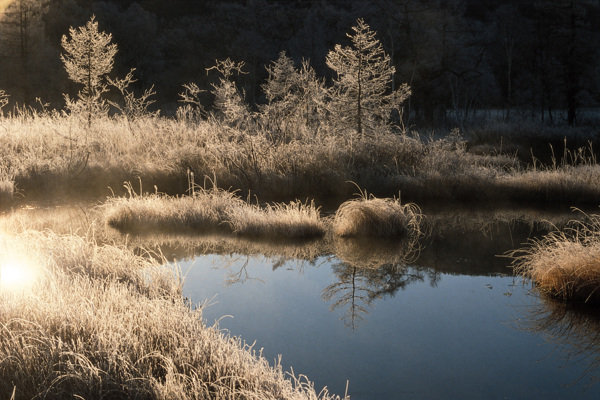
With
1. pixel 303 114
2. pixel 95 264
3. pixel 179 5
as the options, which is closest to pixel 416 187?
pixel 303 114

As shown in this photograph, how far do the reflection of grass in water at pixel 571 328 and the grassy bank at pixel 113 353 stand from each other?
2.31 metres

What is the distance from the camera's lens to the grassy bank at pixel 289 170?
1211cm

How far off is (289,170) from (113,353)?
8.53 m

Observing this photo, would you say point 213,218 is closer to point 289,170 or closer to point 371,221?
point 371,221

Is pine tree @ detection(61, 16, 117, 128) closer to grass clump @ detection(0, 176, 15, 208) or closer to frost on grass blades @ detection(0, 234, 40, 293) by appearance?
grass clump @ detection(0, 176, 15, 208)

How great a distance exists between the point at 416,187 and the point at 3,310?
8.83m

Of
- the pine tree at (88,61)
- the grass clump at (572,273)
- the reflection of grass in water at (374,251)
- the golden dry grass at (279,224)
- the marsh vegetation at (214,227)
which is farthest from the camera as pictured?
the pine tree at (88,61)

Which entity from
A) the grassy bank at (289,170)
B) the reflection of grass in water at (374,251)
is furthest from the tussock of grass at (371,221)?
the grassy bank at (289,170)

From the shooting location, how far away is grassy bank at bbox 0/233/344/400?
391 centimetres

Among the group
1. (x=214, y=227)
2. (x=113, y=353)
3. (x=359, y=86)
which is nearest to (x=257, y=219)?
(x=214, y=227)

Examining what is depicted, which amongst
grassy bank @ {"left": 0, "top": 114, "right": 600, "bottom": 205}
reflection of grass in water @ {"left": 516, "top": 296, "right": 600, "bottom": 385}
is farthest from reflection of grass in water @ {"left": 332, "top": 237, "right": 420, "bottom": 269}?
grassy bank @ {"left": 0, "top": 114, "right": 600, "bottom": 205}

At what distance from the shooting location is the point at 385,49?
31516 mm

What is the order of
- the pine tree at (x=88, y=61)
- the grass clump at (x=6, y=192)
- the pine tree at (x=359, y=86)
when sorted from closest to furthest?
the grass clump at (x=6, y=192) < the pine tree at (x=359, y=86) < the pine tree at (x=88, y=61)

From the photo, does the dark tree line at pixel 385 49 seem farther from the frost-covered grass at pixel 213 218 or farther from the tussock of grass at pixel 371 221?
the frost-covered grass at pixel 213 218
